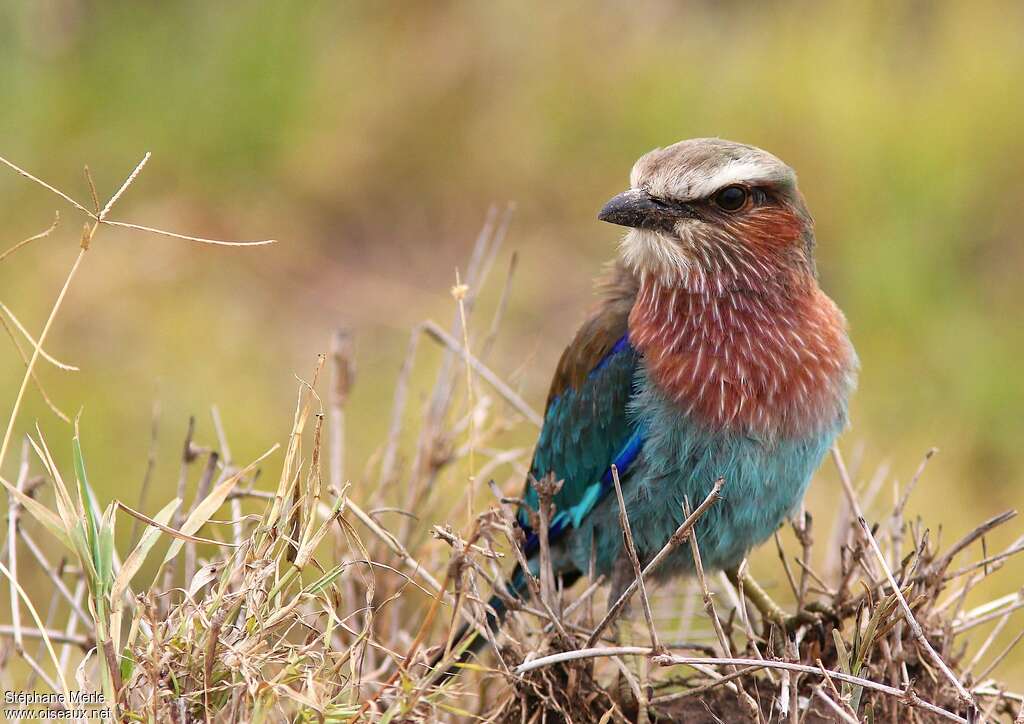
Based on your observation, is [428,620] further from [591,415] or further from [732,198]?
[732,198]

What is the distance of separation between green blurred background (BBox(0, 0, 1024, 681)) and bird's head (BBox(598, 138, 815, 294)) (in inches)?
101

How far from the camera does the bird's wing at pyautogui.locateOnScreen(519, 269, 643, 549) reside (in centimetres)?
334

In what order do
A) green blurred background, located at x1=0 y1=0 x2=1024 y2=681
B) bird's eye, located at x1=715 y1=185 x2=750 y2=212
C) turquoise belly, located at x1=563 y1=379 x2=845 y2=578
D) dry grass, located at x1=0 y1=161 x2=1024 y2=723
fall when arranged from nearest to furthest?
dry grass, located at x1=0 y1=161 x2=1024 y2=723 → turquoise belly, located at x1=563 y1=379 x2=845 y2=578 → bird's eye, located at x1=715 y1=185 x2=750 y2=212 → green blurred background, located at x1=0 y1=0 x2=1024 y2=681

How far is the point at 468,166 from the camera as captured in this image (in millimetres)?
7023

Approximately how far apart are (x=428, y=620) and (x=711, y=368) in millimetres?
1121

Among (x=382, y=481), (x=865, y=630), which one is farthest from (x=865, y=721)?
(x=382, y=481)

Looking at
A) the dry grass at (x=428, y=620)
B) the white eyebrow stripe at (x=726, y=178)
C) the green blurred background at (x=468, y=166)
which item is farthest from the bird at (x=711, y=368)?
the green blurred background at (x=468, y=166)

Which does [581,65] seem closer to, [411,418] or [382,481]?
[411,418]

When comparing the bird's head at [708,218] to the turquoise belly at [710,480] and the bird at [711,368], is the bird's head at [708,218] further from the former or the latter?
the turquoise belly at [710,480]

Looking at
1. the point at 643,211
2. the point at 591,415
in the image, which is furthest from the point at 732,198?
the point at 591,415

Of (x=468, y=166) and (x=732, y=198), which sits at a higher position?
(x=732, y=198)

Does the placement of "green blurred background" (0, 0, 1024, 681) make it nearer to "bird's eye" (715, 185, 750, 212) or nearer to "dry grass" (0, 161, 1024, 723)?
"dry grass" (0, 161, 1024, 723)

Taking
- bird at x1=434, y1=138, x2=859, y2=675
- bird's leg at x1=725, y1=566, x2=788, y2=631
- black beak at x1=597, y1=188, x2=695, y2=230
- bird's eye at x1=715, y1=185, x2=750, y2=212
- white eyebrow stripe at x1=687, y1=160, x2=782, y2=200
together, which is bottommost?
bird's leg at x1=725, y1=566, x2=788, y2=631

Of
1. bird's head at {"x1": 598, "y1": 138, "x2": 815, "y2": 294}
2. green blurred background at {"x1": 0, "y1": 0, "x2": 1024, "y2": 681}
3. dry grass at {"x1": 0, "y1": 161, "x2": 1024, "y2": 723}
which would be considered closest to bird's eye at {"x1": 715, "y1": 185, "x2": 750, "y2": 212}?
bird's head at {"x1": 598, "y1": 138, "x2": 815, "y2": 294}
